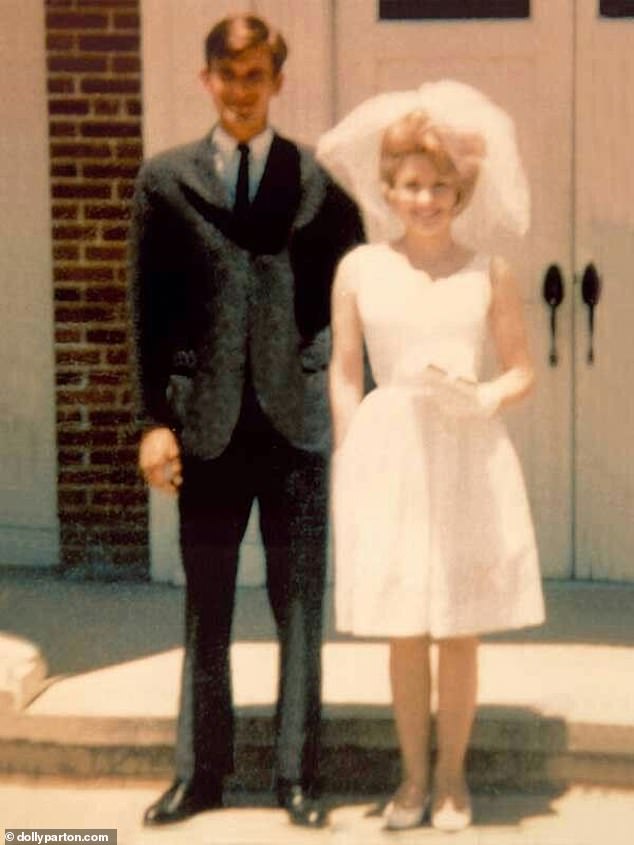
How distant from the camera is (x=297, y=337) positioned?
5008 mm

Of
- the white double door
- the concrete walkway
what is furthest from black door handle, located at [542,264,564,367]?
the concrete walkway

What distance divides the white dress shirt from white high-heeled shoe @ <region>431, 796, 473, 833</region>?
157cm

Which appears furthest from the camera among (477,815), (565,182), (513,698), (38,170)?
(38,170)

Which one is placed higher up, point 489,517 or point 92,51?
point 92,51

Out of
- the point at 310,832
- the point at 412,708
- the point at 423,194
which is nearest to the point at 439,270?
the point at 423,194

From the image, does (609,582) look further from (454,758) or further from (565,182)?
(454,758)

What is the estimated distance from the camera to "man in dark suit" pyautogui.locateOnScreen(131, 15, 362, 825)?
4.95 meters

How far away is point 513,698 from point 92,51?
9.57ft

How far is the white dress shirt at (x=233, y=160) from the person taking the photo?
4.96 m

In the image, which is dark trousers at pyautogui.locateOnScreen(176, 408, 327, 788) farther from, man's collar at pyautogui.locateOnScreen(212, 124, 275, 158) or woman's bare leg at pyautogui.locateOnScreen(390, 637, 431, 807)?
man's collar at pyautogui.locateOnScreen(212, 124, 275, 158)

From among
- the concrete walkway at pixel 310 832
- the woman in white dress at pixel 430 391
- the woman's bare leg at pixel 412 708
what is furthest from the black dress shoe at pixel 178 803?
the woman in white dress at pixel 430 391

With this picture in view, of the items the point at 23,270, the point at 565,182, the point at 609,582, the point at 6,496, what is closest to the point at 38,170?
the point at 23,270

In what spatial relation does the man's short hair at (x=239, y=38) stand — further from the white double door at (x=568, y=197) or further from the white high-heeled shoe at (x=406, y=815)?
the white double door at (x=568, y=197)

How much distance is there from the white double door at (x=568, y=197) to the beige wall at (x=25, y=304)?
1.21 m
